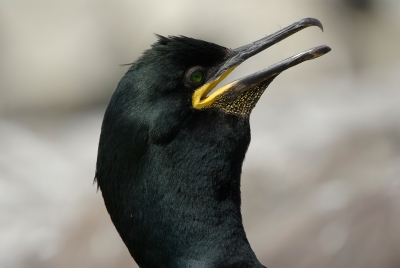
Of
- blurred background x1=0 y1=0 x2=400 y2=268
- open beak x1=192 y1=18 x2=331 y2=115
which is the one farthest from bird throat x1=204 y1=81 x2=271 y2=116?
blurred background x1=0 y1=0 x2=400 y2=268

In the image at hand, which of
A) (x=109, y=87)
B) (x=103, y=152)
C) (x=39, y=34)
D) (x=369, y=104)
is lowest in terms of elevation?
(x=369, y=104)

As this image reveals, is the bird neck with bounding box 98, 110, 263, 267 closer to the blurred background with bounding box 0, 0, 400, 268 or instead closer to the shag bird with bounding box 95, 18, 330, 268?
the shag bird with bounding box 95, 18, 330, 268

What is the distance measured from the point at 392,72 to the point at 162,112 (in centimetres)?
737

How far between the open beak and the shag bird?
1 centimetres

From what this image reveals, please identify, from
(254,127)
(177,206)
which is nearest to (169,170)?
(177,206)

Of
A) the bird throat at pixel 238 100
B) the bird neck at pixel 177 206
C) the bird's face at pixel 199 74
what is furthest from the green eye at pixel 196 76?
the bird neck at pixel 177 206

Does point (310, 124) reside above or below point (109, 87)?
below

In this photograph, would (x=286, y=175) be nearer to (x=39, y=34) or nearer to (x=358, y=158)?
(x=358, y=158)

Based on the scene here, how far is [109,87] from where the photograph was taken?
909 centimetres

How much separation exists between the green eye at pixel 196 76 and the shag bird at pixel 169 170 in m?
0.02

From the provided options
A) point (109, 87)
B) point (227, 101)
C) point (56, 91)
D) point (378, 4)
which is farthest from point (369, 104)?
point (227, 101)

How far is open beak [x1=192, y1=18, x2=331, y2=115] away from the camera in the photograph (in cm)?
286

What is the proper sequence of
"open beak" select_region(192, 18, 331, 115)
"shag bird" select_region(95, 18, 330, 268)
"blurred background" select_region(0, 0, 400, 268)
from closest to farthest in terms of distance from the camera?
1. "shag bird" select_region(95, 18, 330, 268)
2. "open beak" select_region(192, 18, 331, 115)
3. "blurred background" select_region(0, 0, 400, 268)

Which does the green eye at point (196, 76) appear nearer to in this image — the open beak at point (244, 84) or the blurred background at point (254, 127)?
the open beak at point (244, 84)
